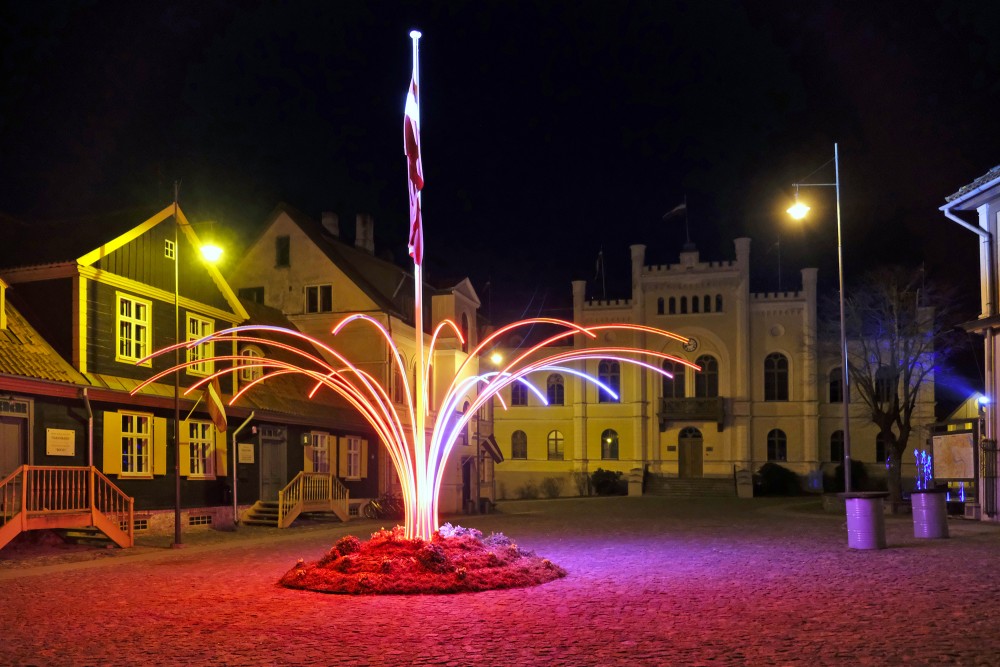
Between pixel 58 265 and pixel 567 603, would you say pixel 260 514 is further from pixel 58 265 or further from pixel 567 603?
pixel 567 603

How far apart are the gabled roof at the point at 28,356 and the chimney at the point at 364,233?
24067mm

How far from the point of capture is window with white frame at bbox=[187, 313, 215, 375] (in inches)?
1027

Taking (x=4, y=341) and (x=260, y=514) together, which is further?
(x=260, y=514)

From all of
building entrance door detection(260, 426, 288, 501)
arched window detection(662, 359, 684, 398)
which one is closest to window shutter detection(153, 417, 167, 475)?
building entrance door detection(260, 426, 288, 501)

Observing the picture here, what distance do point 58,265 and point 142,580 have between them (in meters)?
10.2

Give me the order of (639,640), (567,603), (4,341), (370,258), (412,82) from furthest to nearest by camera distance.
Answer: (370,258) → (4,341) → (412,82) → (567,603) → (639,640)

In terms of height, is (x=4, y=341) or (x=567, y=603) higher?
(x=4, y=341)

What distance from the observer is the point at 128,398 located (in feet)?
74.0

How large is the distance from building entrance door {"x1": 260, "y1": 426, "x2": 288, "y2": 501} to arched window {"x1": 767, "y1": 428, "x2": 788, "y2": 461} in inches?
1337

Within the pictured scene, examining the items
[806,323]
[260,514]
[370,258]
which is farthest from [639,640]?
[806,323]

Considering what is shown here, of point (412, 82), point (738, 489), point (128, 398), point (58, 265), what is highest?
point (412, 82)

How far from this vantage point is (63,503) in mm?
20250

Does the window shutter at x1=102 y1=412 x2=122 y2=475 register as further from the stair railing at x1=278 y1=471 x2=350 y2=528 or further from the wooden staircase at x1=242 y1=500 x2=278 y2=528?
the wooden staircase at x1=242 y1=500 x2=278 y2=528

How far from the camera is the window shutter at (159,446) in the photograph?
24.1 metres
